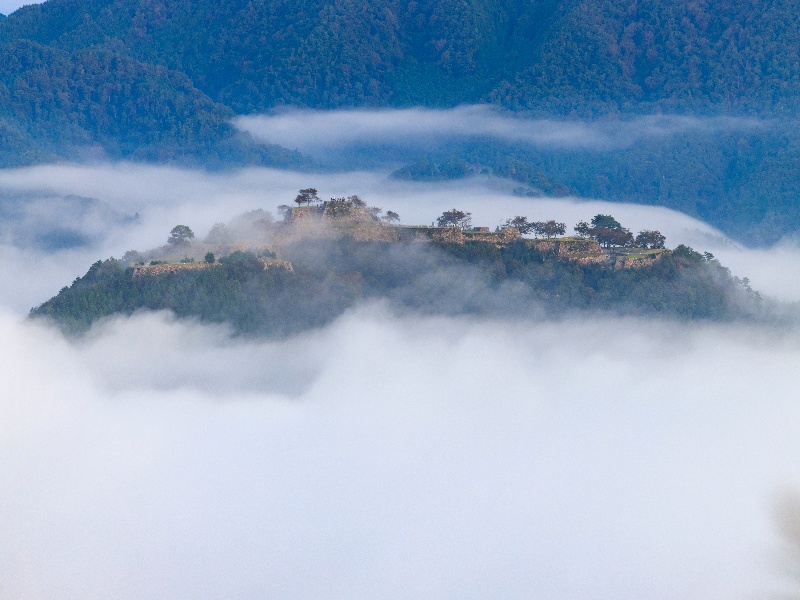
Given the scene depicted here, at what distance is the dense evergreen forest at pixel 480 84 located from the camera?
11569 cm

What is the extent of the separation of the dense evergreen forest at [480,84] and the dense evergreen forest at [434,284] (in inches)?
1819

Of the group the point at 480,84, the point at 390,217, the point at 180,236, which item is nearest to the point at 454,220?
the point at 390,217

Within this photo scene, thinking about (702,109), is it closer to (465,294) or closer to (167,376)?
(465,294)

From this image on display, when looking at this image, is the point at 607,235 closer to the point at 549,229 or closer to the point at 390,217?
the point at 549,229

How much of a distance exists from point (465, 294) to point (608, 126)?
64.4 meters

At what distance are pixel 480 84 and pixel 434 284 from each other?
68.0m

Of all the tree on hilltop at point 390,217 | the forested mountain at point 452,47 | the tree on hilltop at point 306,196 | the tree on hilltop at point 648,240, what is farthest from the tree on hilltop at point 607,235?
the forested mountain at point 452,47

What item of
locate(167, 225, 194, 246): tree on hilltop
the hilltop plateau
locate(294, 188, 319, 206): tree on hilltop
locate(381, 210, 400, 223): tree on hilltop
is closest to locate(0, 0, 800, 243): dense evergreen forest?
locate(381, 210, 400, 223): tree on hilltop

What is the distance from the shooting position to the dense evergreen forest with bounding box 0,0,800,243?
380 feet

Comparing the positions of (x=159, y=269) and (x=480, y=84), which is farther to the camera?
(x=480, y=84)

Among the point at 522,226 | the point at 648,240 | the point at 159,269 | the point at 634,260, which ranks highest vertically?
the point at 648,240

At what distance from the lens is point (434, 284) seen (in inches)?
2457

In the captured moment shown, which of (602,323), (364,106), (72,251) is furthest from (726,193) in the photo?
(602,323)

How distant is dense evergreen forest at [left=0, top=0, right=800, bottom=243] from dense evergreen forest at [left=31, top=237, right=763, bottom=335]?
46.2 m
